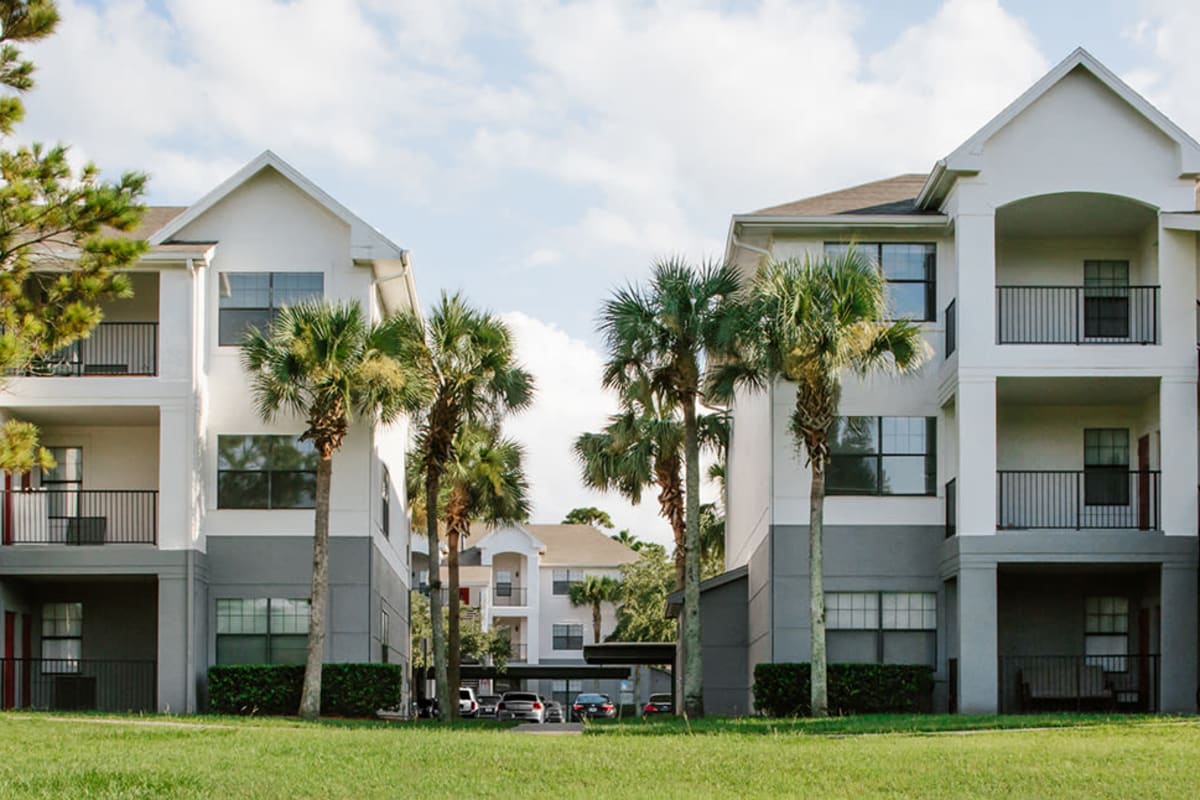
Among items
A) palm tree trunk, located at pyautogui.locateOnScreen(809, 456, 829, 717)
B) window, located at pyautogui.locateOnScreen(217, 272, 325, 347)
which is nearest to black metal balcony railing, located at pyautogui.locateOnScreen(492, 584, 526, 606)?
window, located at pyautogui.locateOnScreen(217, 272, 325, 347)

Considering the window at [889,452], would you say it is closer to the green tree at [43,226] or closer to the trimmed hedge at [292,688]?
the trimmed hedge at [292,688]

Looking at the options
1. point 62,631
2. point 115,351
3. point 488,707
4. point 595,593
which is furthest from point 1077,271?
point 595,593

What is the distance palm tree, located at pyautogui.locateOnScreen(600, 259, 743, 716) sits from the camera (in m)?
29.5

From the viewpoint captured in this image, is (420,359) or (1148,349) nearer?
(1148,349)

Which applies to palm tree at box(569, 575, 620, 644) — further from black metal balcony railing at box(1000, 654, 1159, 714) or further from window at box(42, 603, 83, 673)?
black metal balcony railing at box(1000, 654, 1159, 714)

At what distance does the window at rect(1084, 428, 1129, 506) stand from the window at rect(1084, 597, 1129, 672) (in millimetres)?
2078

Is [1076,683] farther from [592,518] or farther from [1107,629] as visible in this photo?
[592,518]

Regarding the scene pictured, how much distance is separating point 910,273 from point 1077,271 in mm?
3369

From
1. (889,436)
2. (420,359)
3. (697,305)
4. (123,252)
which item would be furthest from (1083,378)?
(123,252)

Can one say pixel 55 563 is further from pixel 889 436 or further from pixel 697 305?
pixel 889 436

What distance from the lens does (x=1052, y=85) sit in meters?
30.2

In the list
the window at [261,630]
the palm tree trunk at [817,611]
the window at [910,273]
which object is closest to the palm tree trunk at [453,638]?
the window at [261,630]

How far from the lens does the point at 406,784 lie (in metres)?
17.8

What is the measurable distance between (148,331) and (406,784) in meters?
17.3
